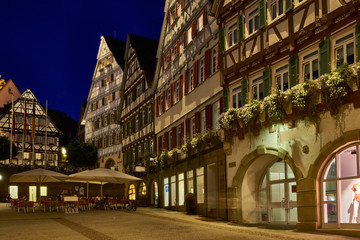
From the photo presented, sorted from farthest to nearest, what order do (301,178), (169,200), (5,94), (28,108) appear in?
(5,94) < (28,108) < (169,200) < (301,178)

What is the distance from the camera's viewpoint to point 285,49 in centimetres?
1631

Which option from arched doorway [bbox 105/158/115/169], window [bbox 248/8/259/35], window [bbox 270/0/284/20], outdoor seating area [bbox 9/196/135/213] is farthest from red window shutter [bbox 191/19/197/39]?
arched doorway [bbox 105/158/115/169]

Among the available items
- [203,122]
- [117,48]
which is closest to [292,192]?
[203,122]

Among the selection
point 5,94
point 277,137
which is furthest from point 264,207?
point 5,94

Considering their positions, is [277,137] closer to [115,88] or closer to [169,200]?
[169,200]

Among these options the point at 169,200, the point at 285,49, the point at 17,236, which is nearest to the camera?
the point at 17,236

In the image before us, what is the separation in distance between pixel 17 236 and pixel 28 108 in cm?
5131

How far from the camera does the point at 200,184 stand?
969 inches

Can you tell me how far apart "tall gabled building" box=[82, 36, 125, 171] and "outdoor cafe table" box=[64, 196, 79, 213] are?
601 inches

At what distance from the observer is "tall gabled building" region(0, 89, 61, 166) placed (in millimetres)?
61375

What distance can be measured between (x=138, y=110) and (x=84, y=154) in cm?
1612

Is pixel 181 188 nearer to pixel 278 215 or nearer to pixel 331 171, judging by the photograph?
pixel 278 215

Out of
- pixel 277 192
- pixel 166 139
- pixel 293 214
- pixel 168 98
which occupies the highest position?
pixel 168 98

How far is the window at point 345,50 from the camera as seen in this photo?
13.5 meters
